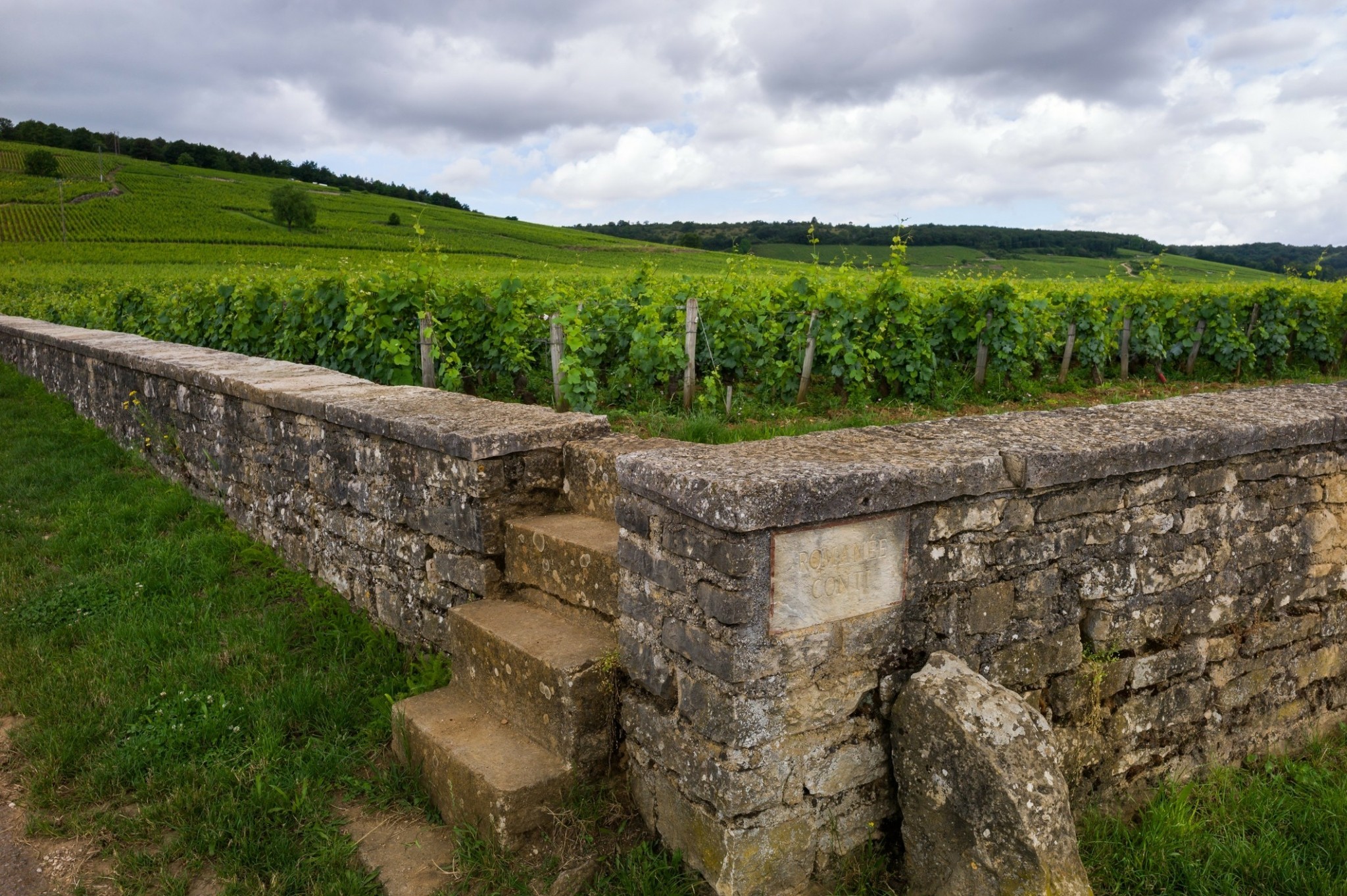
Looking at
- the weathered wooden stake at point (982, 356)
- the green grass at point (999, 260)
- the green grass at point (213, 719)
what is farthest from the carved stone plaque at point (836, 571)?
the green grass at point (999, 260)

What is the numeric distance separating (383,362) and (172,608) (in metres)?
3.46

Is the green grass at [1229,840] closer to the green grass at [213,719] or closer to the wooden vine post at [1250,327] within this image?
the green grass at [213,719]

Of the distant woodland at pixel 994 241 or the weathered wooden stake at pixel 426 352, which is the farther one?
the distant woodland at pixel 994 241

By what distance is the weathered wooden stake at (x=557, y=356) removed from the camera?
23.9 feet

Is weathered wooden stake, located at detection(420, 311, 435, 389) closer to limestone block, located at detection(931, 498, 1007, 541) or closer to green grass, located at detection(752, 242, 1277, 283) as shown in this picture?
limestone block, located at detection(931, 498, 1007, 541)

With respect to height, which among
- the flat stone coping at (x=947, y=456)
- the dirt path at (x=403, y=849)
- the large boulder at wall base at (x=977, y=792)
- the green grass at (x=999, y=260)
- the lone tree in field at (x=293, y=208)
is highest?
the lone tree in field at (x=293, y=208)

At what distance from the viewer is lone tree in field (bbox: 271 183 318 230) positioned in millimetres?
51719

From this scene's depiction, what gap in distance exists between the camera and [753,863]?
2.53 metres

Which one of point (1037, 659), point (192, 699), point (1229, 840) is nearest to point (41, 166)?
point (192, 699)

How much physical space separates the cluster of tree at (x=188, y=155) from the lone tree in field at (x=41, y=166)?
12.6 m

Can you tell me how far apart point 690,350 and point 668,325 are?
607 mm

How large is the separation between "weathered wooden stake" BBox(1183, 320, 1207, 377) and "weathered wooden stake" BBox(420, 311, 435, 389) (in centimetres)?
1182

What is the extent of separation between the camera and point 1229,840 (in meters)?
3.14

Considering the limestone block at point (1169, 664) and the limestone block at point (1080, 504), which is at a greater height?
the limestone block at point (1080, 504)
